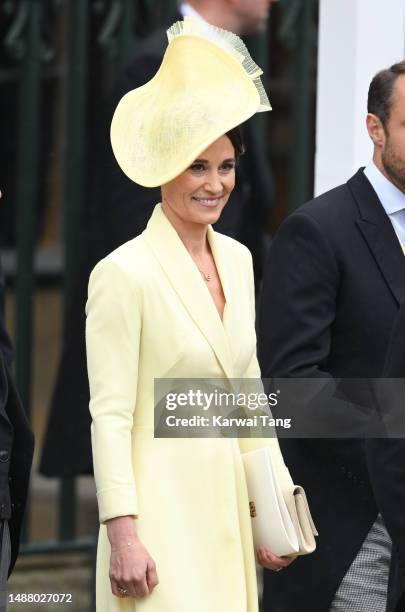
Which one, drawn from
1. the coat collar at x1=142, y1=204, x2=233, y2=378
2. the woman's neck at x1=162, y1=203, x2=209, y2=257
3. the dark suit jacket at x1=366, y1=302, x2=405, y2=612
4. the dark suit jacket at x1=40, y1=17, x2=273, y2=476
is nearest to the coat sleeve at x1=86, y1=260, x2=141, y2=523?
the coat collar at x1=142, y1=204, x2=233, y2=378

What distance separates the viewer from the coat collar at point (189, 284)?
3.40m

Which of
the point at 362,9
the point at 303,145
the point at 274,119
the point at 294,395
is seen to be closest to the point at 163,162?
the point at 294,395

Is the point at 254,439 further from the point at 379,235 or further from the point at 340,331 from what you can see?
the point at 379,235

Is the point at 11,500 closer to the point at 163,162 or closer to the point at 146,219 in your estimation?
the point at 163,162

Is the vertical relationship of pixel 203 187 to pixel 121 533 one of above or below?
above

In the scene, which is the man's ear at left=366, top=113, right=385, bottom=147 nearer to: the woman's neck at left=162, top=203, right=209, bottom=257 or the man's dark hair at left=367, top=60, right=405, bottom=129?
the man's dark hair at left=367, top=60, right=405, bottom=129

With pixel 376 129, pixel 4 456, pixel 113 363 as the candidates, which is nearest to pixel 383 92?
pixel 376 129

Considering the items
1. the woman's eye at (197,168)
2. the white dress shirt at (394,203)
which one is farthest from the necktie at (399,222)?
the woman's eye at (197,168)

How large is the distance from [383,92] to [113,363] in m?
1.05

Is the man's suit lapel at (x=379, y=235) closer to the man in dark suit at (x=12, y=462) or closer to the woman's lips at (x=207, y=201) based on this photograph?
the woman's lips at (x=207, y=201)

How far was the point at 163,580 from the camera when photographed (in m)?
3.30

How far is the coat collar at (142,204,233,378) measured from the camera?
3402mm

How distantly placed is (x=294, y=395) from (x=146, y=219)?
1.04 meters

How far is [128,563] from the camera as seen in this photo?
3.23 m
